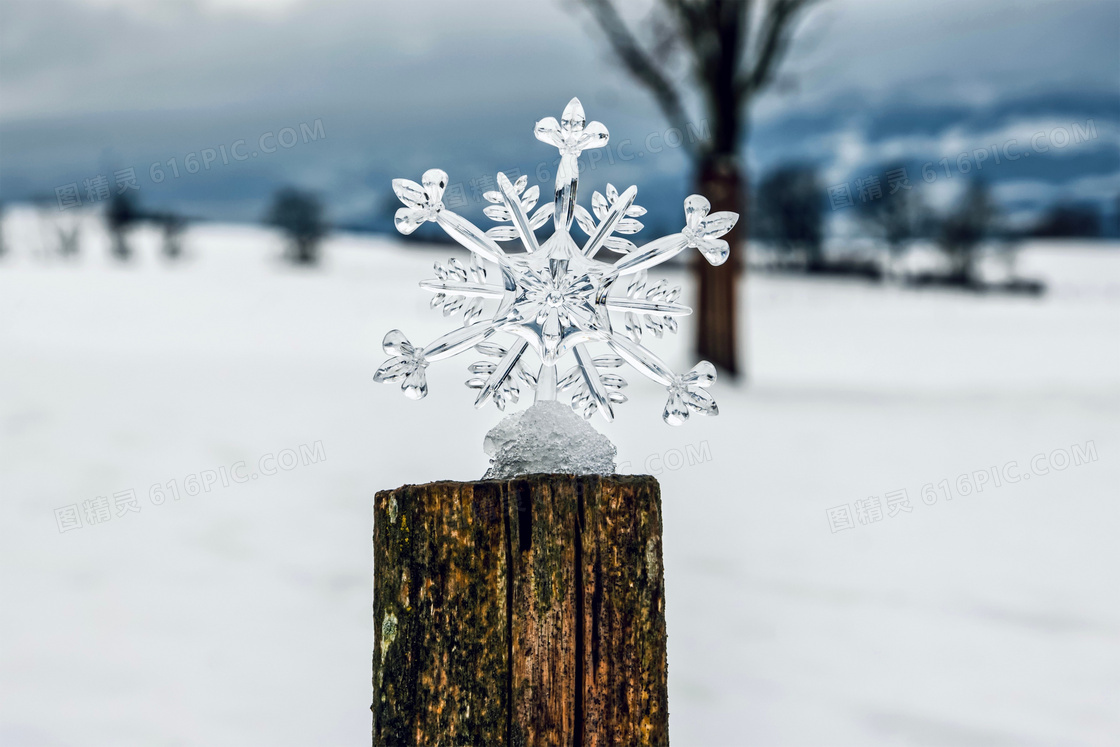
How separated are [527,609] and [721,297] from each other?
28.2 feet

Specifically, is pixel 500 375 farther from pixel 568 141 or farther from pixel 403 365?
pixel 568 141

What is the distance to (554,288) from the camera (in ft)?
7.61

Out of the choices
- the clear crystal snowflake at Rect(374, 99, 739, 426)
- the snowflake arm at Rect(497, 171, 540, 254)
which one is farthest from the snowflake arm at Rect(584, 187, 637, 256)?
the snowflake arm at Rect(497, 171, 540, 254)

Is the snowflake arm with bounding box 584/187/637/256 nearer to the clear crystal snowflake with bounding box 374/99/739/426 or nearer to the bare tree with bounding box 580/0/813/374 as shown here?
the clear crystal snowflake with bounding box 374/99/739/426

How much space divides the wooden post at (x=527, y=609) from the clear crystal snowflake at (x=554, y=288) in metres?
0.31

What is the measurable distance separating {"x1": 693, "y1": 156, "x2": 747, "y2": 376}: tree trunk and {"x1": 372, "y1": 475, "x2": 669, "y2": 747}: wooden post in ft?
27.2

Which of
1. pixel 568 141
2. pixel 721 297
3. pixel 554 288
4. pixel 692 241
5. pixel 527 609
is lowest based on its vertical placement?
pixel 527 609

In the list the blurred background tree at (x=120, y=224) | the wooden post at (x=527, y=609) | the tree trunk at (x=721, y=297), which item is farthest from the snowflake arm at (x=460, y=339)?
the blurred background tree at (x=120, y=224)

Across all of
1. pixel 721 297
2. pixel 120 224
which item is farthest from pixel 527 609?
pixel 120 224

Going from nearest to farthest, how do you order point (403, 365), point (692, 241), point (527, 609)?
point (527, 609)
point (403, 365)
point (692, 241)

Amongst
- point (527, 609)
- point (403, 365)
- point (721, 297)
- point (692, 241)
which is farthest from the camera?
point (721, 297)

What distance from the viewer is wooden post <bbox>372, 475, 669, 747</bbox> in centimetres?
211

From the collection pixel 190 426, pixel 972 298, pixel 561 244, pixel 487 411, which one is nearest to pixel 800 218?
pixel 972 298

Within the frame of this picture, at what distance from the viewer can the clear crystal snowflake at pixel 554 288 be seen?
7.54 ft
